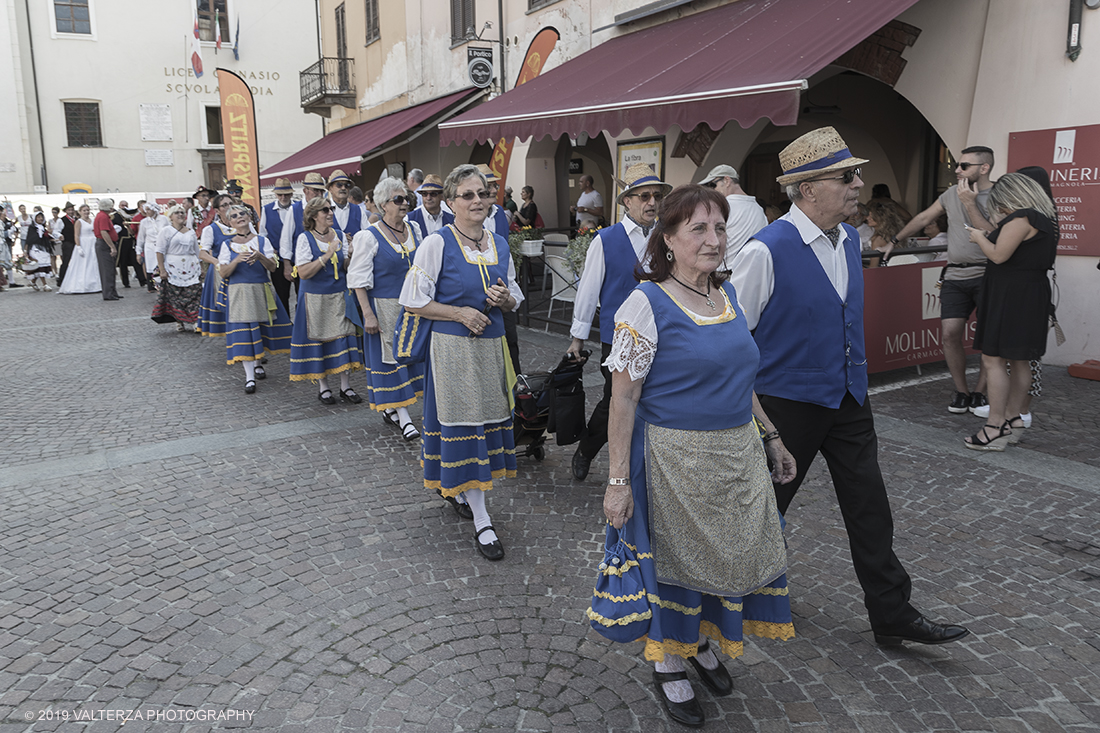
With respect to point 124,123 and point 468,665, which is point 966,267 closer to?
point 468,665

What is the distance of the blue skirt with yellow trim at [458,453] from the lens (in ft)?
13.9

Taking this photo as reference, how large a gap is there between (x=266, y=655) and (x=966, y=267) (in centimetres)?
556

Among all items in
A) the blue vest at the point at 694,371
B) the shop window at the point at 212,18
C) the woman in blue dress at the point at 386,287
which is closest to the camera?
the blue vest at the point at 694,371

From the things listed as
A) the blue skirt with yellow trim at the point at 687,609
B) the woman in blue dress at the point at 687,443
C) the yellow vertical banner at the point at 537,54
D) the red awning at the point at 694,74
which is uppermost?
the yellow vertical banner at the point at 537,54

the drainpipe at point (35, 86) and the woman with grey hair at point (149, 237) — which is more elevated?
the drainpipe at point (35, 86)

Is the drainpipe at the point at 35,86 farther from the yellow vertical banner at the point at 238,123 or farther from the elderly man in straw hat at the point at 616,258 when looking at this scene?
the elderly man in straw hat at the point at 616,258

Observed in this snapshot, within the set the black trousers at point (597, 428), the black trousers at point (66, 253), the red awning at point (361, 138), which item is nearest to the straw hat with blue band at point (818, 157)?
the black trousers at point (597, 428)

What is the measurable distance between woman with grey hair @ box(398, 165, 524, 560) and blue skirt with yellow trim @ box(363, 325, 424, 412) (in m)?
2.03

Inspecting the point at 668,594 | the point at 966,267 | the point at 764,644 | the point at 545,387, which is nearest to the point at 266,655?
the point at 668,594

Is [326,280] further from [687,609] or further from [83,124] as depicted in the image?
[83,124]

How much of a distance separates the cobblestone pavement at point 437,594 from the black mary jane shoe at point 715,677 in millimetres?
44

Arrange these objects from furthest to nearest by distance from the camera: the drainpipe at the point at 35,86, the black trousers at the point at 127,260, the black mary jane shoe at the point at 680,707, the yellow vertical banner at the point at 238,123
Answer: the drainpipe at the point at 35,86, the black trousers at the point at 127,260, the yellow vertical banner at the point at 238,123, the black mary jane shoe at the point at 680,707

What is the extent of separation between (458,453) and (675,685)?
1796mm

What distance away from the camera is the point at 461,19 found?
663 inches
